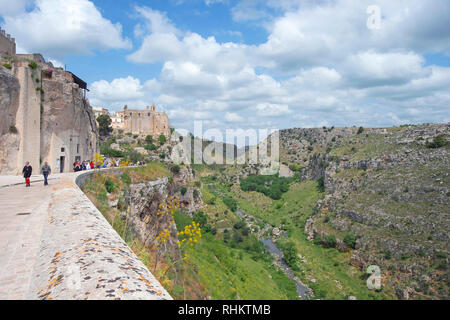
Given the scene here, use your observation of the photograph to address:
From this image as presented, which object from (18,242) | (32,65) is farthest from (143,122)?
(18,242)

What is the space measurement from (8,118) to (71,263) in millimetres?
23143

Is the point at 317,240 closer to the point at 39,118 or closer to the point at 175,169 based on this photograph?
the point at 175,169

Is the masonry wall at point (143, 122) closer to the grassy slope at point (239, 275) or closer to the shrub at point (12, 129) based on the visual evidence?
the grassy slope at point (239, 275)

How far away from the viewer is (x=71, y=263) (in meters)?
3.06

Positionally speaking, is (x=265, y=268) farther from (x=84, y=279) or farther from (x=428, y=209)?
(x=84, y=279)

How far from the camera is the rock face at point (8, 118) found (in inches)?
787

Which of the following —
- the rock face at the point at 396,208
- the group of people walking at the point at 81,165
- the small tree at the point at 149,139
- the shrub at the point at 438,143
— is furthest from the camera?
the small tree at the point at 149,139

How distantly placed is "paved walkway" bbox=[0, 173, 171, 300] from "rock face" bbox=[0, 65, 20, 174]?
18.3 meters

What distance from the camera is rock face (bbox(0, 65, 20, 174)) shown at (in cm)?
2000

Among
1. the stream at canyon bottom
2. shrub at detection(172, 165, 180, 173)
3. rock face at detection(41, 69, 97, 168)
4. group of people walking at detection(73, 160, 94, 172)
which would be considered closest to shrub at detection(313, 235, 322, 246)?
the stream at canyon bottom

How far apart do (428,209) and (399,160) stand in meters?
16.2

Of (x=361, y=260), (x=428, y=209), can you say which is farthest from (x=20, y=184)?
(x=428, y=209)

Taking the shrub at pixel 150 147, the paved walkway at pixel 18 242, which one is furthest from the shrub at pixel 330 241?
the paved walkway at pixel 18 242
